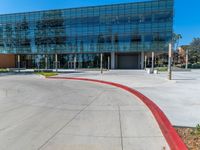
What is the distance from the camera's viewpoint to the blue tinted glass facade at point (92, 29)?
49781 mm

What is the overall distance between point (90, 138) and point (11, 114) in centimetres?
408

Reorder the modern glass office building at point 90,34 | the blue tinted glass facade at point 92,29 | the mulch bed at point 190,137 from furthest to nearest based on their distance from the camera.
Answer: the modern glass office building at point 90,34
the blue tinted glass facade at point 92,29
the mulch bed at point 190,137

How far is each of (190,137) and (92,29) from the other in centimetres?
5130

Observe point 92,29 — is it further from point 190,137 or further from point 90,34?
point 190,137

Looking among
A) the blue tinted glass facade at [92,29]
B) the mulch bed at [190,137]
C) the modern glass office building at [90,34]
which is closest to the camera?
the mulch bed at [190,137]

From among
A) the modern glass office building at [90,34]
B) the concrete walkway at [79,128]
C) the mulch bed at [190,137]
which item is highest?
the modern glass office building at [90,34]

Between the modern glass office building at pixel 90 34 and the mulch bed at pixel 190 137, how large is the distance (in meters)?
44.8

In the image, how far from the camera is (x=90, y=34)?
54.1 meters

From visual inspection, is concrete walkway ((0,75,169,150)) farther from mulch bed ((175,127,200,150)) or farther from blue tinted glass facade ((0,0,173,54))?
blue tinted glass facade ((0,0,173,54))

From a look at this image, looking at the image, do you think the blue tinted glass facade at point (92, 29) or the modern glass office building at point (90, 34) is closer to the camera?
the blue tinted glass facade at point (92, 29)

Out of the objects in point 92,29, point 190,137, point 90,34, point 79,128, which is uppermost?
point 92,29

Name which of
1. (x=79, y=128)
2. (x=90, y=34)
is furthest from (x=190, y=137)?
(x=90, y=34)

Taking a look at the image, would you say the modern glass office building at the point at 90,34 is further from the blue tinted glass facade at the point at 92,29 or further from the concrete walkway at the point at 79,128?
the concrete walkway at the point at 79,128

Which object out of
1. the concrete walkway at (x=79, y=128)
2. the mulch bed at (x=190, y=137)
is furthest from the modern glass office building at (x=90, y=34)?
the mulch bed at (x=190, y=137)
